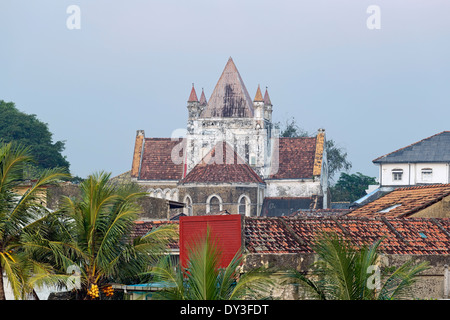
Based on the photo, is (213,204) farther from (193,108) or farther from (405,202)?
(405,202)

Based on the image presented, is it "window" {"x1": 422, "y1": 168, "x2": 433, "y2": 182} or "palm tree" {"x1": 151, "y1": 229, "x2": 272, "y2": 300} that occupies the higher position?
"window" {"x1": 422, "y1": 168, "x2": 433, "y2": 182}

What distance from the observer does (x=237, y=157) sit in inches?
2741

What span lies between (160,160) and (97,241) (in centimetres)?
5250

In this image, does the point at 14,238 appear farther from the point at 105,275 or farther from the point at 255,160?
the point at 255,160

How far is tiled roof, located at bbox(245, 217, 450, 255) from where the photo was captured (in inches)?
854

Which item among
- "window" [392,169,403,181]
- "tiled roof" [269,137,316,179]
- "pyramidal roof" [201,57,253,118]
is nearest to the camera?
"tiled roof" [269,137,316,179]

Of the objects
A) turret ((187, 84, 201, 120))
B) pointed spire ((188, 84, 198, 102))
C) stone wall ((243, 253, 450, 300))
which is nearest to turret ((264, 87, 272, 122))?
turret ((187, 84, 201, 120))

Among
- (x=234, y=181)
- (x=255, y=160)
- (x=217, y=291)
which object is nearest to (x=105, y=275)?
(x=217, y=291)

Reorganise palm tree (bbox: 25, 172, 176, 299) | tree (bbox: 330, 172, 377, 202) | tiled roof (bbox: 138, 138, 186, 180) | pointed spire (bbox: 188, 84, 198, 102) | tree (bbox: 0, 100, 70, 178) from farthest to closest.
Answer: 1. tree (bbox: 330, 172, 377, 202)
2. tree (bbox: 0, 100, 70, 178)
3. pointed spire (bbox: 188, 84, 198, 102)
4. tiled roof (bbox: 138, 138, 186, 180)
5. palm tree (bbox: 25, 172, 176, 299)

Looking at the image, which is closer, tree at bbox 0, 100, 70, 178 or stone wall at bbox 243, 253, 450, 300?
stone wall at bbox 243, 253, 450, 300

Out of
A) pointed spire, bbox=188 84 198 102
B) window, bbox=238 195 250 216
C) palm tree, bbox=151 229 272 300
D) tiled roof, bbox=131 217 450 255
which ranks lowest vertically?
palm tree, bbox=151 229 272 300

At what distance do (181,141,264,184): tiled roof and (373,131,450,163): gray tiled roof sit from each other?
12.0m

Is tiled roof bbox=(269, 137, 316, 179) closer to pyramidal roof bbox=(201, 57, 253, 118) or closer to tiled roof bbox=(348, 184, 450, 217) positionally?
pyramidal roof bbox=(201, 57, 253, 118)

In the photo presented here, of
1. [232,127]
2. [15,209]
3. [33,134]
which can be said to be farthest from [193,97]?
[15,209]
